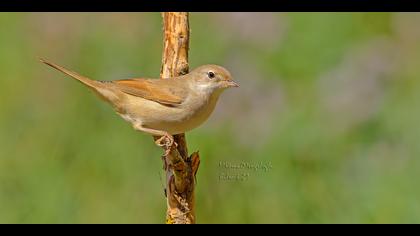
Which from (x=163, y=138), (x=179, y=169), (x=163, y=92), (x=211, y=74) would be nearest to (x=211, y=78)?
(x=211, y=74)

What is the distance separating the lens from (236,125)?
21.6ft

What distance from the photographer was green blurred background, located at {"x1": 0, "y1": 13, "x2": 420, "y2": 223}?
644cm

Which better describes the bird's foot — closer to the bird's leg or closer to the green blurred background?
the bird's leg

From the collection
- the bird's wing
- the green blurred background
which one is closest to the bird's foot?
the bird's wing

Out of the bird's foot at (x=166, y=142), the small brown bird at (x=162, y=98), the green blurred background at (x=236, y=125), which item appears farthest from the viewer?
the green blurred background at (x=236, y=125)

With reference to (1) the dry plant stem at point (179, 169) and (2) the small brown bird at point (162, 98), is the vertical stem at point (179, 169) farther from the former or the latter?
(2) the small brown bird at point (162, 98)

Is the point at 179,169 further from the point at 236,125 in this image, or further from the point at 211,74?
the point at 236,125

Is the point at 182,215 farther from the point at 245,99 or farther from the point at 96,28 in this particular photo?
the point at 96,28

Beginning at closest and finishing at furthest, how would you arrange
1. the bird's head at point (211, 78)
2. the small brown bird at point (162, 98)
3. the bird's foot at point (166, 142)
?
the bird's foot at point (166, 142) → the small brown bird at point (162, 98) → the bird's head at point (211, 78)

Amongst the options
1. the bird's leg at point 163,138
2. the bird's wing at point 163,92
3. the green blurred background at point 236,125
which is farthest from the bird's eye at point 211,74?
the green blurred background at point 236,125

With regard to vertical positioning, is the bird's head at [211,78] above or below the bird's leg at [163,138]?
above

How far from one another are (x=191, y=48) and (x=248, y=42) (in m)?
0.50

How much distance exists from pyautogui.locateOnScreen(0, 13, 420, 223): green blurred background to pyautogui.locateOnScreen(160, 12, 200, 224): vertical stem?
1025mm

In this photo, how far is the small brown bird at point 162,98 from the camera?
560 centimetres
